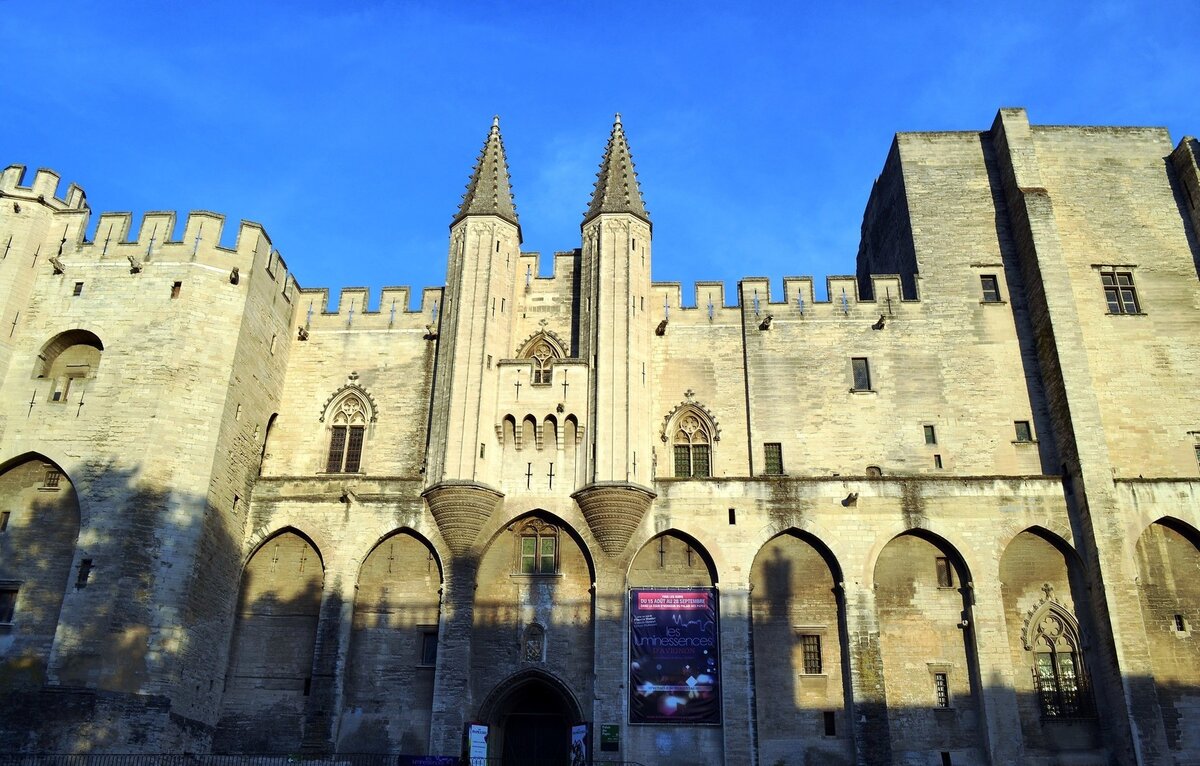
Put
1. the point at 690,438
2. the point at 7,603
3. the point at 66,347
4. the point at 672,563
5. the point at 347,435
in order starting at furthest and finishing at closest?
1. the point at 347,435
2. the point at 690,438
3. the point at 66,347
4. the point at 672,563
5. the point at 7,603

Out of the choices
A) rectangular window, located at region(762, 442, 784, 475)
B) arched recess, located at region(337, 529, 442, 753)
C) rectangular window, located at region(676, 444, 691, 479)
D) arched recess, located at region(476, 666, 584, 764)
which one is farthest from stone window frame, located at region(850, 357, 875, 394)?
arched recess, located at region(337, 529, 442, 753)

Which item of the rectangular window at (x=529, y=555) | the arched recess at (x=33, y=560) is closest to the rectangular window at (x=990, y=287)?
the rectangular window at (x=529, y=555)

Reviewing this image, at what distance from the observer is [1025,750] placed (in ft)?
70.9

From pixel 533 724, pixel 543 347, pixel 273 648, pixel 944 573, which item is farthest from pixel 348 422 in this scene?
pixel 944 573

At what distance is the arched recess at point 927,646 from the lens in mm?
21906

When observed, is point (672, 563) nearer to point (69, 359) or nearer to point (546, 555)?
point (546, 555)

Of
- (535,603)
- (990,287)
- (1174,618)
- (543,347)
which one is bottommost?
(1174,618)

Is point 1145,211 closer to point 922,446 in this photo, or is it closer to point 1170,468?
point 1170,468

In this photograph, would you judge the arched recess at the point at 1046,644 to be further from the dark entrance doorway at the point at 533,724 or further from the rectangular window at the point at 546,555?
the rectangular window at the point at 546,555

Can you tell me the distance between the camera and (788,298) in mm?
27844

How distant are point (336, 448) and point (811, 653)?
12854 millimetres

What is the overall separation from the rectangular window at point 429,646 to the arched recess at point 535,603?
0.99 m

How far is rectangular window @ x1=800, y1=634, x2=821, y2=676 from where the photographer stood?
22.8 m

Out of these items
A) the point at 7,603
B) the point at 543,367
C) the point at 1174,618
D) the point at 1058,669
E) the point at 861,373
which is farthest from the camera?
the point at 861,373
